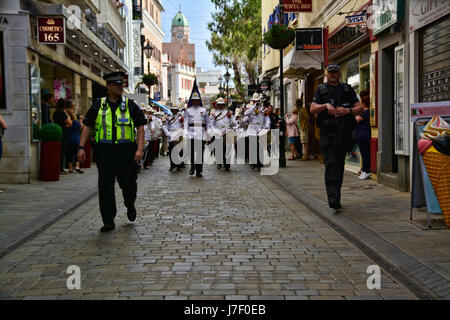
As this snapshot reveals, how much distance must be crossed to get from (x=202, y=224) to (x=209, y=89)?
141 meters

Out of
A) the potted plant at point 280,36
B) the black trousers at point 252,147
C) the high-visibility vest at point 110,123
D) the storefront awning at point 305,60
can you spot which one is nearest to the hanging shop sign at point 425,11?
the high-visibility vest at point 110,123

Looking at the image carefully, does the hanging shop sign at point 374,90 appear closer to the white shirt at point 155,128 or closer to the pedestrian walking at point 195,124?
the pedestrian walking at point 195,124

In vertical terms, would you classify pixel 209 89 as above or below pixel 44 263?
above

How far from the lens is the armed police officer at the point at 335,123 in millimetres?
8117

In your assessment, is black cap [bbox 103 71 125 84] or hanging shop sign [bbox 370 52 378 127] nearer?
black cap [bbox 103 71 125 84]

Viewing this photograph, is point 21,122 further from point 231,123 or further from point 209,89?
point 209,89

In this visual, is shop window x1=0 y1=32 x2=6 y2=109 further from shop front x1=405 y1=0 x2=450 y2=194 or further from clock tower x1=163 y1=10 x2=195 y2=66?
clock tower x1=163 y1=10 x2=195 y2=66

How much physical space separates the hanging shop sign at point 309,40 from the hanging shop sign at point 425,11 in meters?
7.83

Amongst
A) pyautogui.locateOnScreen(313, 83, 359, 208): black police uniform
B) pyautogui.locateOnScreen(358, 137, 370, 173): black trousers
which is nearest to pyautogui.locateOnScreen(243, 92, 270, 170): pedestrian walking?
pyautogui.locateOnScreen(358, 137, 370, 173): black trousers

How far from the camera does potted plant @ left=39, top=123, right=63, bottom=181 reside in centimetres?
1298

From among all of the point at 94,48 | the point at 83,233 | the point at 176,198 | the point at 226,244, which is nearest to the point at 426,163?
the point at 226,244

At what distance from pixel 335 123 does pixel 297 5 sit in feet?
39.2

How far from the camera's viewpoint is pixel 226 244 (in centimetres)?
614

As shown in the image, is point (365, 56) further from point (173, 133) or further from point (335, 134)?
point (335, 134)
